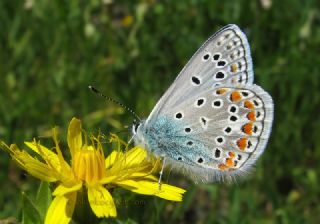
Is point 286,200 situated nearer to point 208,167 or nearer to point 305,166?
point 305,166

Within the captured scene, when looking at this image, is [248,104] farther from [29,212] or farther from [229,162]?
[29,212]

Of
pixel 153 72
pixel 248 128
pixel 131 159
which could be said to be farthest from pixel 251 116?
pixel 153 72

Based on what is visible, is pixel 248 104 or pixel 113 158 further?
pixel 248 104

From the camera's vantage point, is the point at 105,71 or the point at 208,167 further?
the point at 105,71

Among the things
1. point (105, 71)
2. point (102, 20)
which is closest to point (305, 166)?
point (105, 71)

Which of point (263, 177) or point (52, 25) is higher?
point (52, 25)

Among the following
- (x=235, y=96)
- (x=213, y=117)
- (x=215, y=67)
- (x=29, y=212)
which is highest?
(x=215, y=67)

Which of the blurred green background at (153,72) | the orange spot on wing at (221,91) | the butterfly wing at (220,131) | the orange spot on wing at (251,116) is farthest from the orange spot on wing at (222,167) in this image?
the blurred green background at (153,72)
